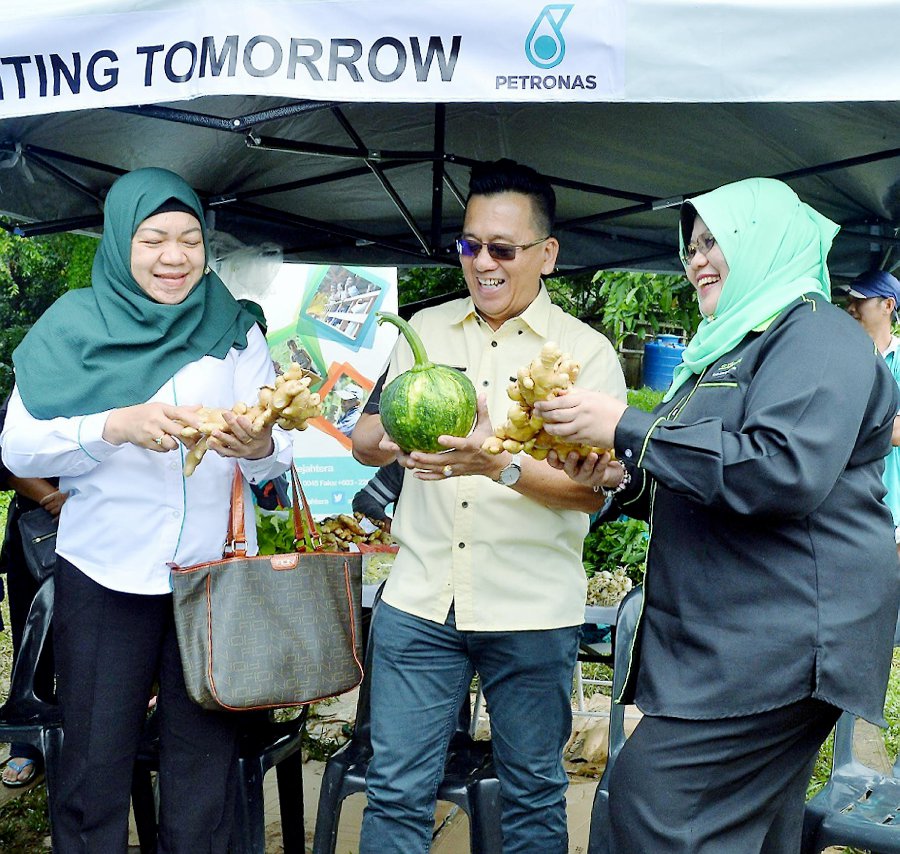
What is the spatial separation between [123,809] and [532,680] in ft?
3.74

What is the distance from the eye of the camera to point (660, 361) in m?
12.9

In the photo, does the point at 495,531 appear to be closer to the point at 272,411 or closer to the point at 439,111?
the point at 272,411

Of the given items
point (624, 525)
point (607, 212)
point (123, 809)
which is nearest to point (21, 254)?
point (624, 525)

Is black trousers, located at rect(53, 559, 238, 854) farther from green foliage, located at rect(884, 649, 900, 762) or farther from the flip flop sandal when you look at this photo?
green foliage, located at rect(884, 649, 900, 762)

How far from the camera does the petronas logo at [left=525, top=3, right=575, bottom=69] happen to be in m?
2.11

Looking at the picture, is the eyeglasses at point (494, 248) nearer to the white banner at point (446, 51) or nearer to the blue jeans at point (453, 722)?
the white banner at point (446, 51)

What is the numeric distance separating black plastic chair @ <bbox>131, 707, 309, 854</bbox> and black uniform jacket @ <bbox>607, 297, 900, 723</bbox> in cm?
150

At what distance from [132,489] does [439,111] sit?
5.52 ft

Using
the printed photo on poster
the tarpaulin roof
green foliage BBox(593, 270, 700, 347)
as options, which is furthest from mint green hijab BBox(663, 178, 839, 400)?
green foliage BBox(593, 270, 700, 347)

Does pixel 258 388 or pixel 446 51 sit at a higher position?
pixel 446 51

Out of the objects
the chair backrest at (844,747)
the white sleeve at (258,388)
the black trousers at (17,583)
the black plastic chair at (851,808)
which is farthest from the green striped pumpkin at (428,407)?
the black trousers at (17,583)

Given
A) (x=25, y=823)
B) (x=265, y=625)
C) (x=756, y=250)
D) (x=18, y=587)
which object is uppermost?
(x=756, y=250)

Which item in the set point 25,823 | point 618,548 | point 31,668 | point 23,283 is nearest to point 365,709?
point 31,668

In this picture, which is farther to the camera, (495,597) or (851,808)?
(851,808)
